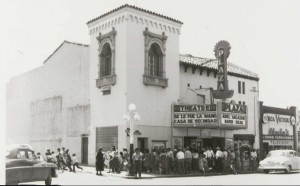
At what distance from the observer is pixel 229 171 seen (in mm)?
28609

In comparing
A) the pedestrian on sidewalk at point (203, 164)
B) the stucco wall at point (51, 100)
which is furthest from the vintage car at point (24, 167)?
the stucco wall at point (51, 100)

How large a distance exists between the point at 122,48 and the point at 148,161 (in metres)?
8.04

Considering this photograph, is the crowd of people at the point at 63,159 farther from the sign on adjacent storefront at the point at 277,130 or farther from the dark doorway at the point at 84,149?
A: the sign on adjacent storefront at the point at 277,130

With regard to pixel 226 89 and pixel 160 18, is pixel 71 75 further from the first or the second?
pixel 226 89

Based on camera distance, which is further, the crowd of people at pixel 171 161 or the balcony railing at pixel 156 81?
the balcony railing at pixel 156 81

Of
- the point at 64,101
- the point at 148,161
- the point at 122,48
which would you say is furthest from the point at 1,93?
the point at 64,101

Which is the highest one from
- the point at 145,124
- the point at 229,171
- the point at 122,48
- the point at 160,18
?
the point at 160,18

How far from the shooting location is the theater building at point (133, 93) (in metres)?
28.9

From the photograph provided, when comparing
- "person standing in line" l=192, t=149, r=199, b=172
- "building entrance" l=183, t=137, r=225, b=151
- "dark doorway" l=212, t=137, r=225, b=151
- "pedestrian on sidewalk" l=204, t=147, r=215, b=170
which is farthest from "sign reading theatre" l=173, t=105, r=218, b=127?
"dark doorway" l=212, t=137, r=225, b=151

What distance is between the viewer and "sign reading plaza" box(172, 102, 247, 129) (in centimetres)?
2986

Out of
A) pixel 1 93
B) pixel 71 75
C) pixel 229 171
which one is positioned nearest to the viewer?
pixel 1 93

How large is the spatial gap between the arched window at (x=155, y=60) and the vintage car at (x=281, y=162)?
31.6 ft

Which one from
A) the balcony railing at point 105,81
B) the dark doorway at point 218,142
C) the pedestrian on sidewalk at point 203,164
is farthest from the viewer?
the dark doorway at point 218,142

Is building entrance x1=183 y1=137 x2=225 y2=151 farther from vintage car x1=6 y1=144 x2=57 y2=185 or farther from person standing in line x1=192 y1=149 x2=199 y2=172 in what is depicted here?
vintage car x1=6 y1=144 x2=57 y2=185
